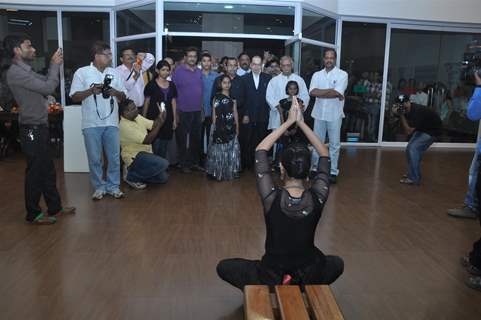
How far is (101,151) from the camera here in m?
4.92

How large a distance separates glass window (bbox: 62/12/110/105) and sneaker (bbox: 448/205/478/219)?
23.4ft

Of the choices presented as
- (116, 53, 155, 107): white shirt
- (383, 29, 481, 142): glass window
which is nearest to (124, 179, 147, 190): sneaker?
(116, 53, 155, 107): white shirt

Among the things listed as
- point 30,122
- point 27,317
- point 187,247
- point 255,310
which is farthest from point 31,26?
point 255,310

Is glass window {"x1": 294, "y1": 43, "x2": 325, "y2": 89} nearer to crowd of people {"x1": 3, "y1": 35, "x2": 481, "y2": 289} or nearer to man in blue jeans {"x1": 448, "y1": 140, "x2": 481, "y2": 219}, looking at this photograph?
crowd of people {"x1": 3, "y1": 35, "x2": 481, "y2": 289}

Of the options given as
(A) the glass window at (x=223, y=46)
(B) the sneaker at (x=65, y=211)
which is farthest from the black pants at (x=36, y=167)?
(A) the glass window at (x=223, y=46)

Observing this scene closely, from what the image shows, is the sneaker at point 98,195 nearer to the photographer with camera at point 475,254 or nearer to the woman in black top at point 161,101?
the woman in black top at point 161,101

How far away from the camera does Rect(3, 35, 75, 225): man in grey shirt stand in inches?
148

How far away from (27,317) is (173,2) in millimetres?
6401

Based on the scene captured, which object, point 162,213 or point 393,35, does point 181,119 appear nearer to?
point 162,213

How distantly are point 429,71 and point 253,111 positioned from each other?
530cm

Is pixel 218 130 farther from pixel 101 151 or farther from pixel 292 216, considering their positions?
pixel 292 216

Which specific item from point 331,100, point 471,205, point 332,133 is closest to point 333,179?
point 332,133

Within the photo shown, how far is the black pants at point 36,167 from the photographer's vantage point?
3.85 m

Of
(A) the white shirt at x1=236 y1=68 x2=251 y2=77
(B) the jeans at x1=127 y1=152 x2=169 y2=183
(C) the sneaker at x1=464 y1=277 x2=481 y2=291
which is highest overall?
(A) the white shirt at x1=236 y1=68 x2=251 y2=77
